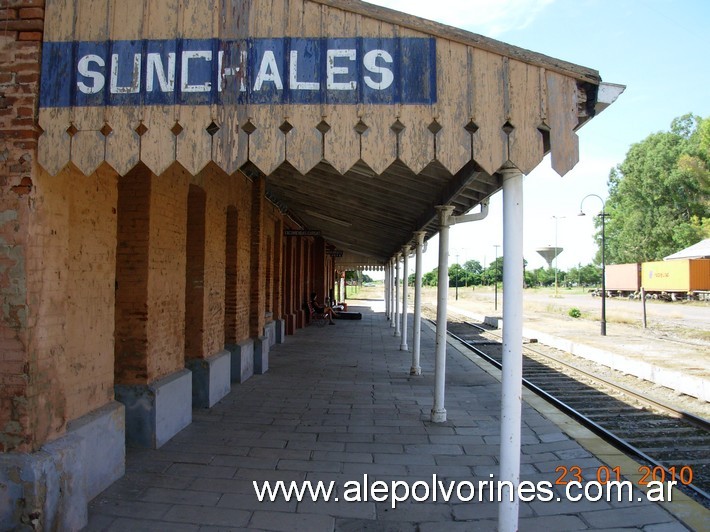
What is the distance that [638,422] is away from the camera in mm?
7879

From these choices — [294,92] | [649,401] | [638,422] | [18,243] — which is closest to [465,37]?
[294,92]

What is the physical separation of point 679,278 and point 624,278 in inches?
353

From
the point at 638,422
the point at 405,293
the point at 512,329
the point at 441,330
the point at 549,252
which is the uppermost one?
the point at 549,252

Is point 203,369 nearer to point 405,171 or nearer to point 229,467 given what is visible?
point 229,467

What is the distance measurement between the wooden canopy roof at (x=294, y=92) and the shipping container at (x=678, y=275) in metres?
40.8

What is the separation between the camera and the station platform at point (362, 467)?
4004 mm

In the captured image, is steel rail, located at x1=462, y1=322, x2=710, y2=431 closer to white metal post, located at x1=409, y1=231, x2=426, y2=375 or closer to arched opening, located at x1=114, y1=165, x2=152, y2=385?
white metal post, located at x1=409, y1=231, x2=426, y2=375

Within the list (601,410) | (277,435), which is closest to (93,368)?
(277,435)

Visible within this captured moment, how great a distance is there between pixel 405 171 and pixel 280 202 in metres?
7.83

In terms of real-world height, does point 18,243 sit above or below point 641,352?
above

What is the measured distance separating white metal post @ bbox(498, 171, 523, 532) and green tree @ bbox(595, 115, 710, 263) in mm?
51657

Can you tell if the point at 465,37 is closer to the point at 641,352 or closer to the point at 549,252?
the point at 641,352

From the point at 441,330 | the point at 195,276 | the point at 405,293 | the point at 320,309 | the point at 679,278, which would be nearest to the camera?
the point at 441,330

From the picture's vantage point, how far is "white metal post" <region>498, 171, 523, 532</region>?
348 cm
